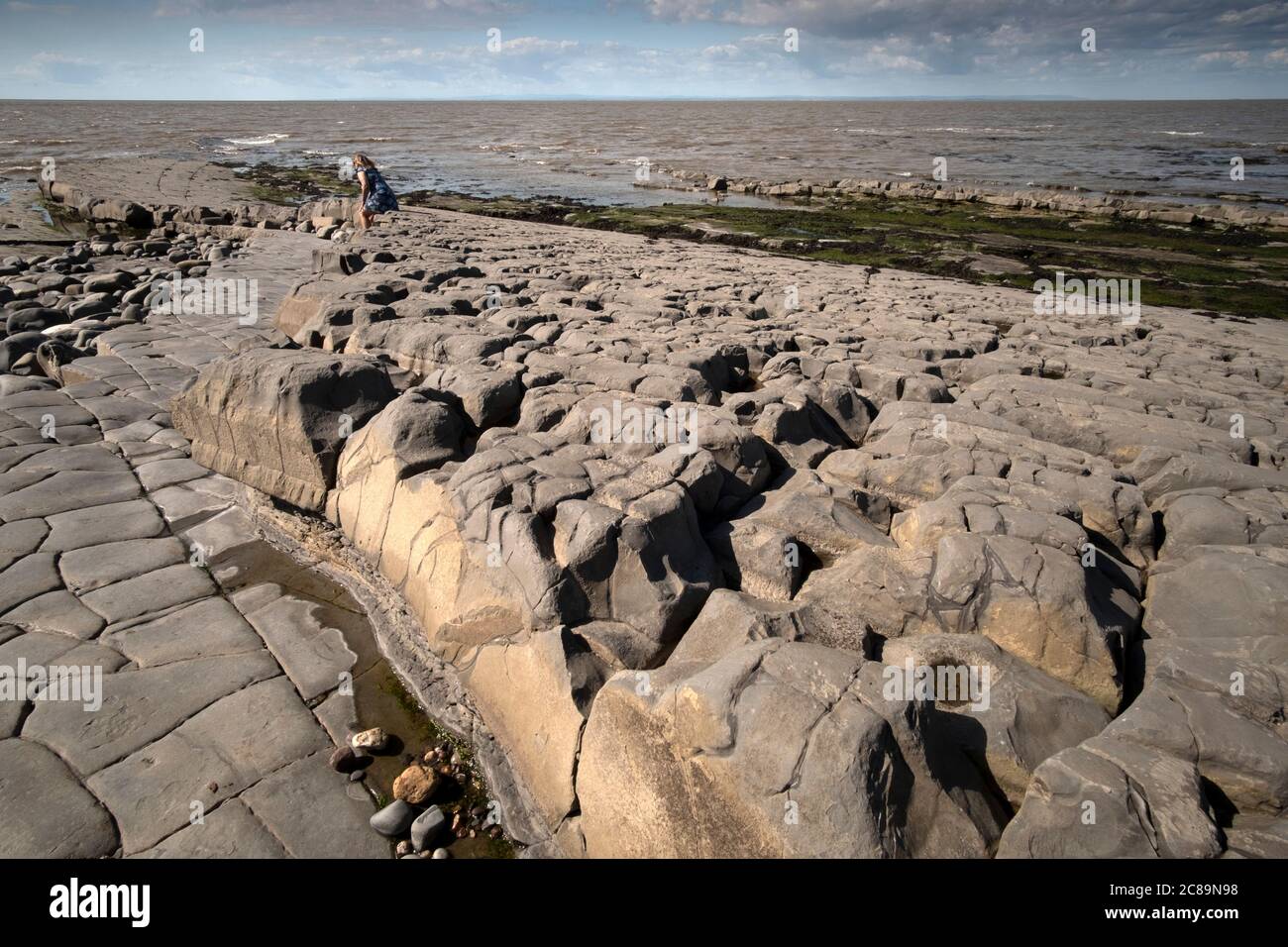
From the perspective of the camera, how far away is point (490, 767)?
357 centimetres

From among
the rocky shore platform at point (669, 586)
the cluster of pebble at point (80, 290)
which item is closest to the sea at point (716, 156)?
the cluster of pebble at point (80, 290)

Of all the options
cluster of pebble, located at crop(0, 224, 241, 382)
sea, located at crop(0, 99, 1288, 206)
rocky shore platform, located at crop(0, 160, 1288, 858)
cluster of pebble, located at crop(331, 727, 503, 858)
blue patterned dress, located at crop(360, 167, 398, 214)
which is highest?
sea, located at crop(0, 99, 1288, 206)

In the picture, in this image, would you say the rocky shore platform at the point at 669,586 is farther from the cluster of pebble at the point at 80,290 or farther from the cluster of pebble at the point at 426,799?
the cluster of pebble at the point at 80,290

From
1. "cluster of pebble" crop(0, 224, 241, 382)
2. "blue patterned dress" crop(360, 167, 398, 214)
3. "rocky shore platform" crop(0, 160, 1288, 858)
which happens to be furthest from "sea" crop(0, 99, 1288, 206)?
"rocky shore platform" crop(0, 160, 1288, 858)

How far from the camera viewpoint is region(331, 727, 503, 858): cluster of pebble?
3.17m

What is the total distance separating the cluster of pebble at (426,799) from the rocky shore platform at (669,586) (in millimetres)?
35

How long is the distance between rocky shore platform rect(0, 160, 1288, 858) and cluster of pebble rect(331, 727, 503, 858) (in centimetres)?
3

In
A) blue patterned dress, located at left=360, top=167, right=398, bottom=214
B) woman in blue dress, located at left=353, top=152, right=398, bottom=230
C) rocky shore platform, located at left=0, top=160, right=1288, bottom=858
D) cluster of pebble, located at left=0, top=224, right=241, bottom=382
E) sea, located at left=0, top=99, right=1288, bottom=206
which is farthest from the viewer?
sea, located at left=0, top=99, right=1288, bottom=206

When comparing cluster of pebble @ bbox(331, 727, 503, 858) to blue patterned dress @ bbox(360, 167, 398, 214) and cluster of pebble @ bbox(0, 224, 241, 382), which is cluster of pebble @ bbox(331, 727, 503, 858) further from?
blue patterned dress @ bbox(360, 167, 398, 214)

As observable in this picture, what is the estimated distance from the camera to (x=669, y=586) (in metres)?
3.77

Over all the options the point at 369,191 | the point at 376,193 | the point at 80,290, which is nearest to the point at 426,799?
the point at 80,290

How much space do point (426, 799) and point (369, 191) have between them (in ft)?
46.0

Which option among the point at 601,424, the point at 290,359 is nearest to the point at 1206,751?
the point at 601,424
